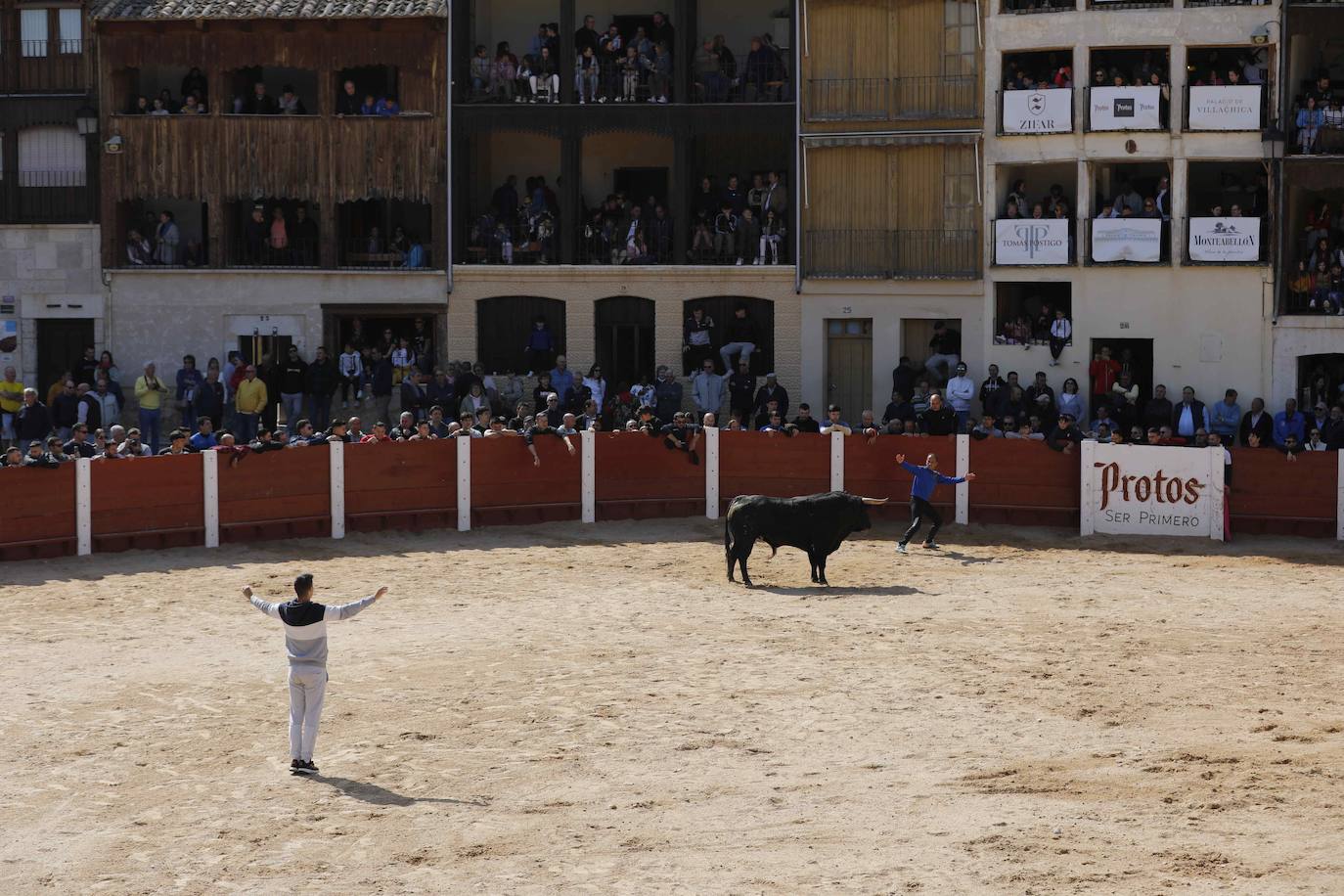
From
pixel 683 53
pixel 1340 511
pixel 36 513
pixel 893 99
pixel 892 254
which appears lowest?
pixel 1340 511

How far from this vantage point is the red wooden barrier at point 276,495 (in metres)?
26.0

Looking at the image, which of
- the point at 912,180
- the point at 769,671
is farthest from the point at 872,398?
the point at 769,671

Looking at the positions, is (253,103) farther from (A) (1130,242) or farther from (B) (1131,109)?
(A) (1130,242)

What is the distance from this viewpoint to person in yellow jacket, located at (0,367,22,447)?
102 feet

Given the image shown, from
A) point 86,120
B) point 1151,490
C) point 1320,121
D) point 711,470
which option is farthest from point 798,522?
point 86,120

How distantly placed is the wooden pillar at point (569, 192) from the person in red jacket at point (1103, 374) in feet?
31.5

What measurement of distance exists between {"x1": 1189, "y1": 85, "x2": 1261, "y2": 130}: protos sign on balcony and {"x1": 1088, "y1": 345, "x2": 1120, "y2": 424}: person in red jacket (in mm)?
4240

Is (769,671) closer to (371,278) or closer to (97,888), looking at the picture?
(97,888)

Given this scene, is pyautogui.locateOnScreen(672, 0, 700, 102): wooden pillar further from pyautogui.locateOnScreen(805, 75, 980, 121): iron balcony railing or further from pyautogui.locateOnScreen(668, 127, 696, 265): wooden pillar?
pyautogui.locateOnScreen(805, 75, 980, 121): iron balcony railing

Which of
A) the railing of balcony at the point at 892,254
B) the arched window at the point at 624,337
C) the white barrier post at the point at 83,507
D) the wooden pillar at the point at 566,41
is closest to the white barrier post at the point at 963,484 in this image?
the railing of balcony at the point at 892,254

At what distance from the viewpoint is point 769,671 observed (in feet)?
59.5

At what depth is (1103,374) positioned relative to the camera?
3272cm

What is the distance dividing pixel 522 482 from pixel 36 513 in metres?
6.67

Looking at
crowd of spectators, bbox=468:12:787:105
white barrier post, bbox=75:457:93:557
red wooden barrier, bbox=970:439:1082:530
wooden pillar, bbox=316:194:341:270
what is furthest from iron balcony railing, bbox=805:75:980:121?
white barrier post, bbox=75:457:93:557
